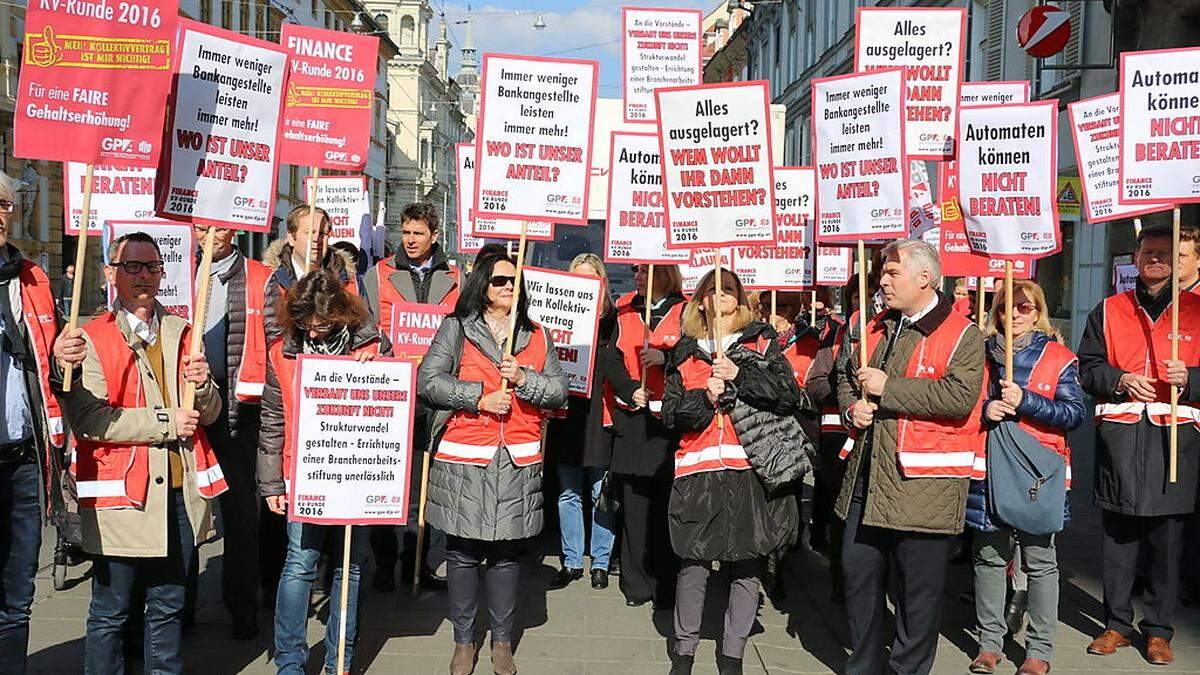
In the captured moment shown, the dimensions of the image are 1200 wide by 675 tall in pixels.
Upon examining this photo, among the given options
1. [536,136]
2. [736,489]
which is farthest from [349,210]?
[736,489]

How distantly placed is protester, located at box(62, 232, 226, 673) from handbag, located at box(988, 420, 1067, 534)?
11.5ft

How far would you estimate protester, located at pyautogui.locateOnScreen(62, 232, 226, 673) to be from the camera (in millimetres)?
4340

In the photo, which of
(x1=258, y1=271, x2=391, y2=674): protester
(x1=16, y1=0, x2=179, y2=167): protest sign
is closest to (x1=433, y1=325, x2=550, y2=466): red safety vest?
(x1=258, y1=271, x2=391, y2=674): protester

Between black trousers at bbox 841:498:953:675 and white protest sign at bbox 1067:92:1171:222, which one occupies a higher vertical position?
white protest sign at bbox 1067:92:1171:222

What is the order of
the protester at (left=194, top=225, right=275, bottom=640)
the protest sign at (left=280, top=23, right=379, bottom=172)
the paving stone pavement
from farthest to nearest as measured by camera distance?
the protest sign at (left=280, top=23, right=379, bottom=172) < the protester at (left=194, top=225, right=275, bottom=640) < the paving stone pavement

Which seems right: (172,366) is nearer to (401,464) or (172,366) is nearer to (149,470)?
(149,470)

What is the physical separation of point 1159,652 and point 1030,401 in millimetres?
1623

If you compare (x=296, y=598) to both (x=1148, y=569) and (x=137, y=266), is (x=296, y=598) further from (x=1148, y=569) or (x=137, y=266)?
(x=1148, y=569)

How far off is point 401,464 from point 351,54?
3.77 metres

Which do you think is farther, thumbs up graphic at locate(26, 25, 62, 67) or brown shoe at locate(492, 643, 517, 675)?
brown shoe at locate(492, 643, 517, 675)

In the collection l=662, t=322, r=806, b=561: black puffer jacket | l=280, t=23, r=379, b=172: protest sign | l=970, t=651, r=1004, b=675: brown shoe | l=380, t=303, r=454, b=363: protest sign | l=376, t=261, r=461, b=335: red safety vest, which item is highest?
l=280, t=23, r=379, b=172: protest sign

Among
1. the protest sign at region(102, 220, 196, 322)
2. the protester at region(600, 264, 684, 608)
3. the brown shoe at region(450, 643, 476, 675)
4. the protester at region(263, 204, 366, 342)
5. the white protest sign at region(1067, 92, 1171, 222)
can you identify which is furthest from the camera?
the white protest sign at region(1067, 92, 1171, 222)

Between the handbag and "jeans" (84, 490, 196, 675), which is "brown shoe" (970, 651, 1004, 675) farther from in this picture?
"jeans" (84, 490, 196, 675)

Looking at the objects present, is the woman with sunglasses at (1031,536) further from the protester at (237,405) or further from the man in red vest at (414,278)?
the protester at (237,405)
